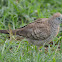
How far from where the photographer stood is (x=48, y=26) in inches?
182

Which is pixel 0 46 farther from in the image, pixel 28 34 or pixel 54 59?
pixel 54 59

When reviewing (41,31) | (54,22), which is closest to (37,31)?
(41,31)

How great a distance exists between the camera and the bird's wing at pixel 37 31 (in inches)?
177

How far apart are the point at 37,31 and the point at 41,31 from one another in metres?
0.09

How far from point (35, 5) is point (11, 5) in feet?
2.38

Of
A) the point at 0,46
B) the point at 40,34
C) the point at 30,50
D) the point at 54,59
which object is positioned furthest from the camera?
the point at 40,34

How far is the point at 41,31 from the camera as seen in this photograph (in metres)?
4.51

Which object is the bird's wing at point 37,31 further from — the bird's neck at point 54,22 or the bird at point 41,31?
the bird's neck at point 54,22

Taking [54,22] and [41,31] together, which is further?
[54,22]

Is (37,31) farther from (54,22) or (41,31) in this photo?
(54,22)

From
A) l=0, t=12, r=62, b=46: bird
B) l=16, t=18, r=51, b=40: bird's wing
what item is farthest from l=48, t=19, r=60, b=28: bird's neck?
l=16, t=18, r=51, b=40: bird's wing

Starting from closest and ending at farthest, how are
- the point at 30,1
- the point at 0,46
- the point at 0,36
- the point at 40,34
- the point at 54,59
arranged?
the point at 54,59
the point at 0,46
the point at 40,34
the point at 0,36
the point at 30,1

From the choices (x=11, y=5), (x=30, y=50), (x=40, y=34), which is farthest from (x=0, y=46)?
(x=11, y=5)

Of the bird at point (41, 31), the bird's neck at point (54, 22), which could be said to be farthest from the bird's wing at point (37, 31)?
the bird's neck at point (54, 22)
